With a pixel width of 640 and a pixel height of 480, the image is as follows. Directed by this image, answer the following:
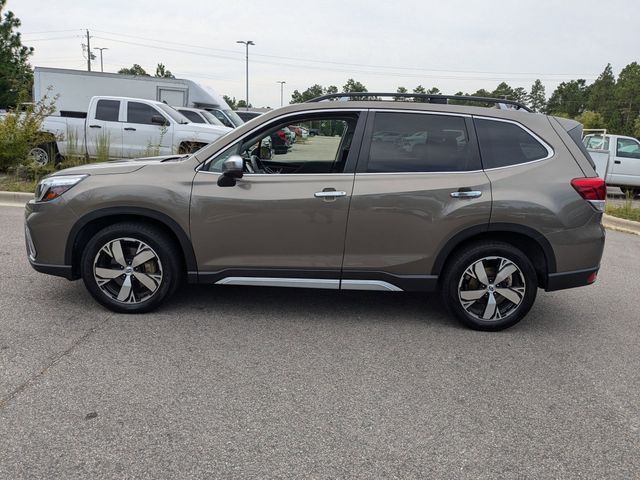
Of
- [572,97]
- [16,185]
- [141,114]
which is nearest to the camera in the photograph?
[16,185]

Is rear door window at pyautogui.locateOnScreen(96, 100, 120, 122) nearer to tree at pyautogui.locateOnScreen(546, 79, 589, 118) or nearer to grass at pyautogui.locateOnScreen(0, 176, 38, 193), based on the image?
grass at pyautogui.locateOnScreen(0, 176, 38, 193)

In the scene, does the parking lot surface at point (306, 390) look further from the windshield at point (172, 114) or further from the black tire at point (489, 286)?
the windshield at point (172, 114)

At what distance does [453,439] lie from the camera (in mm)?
2869

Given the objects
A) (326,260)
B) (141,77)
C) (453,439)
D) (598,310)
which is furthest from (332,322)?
(141,77)

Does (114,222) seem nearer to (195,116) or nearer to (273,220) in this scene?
(273,220)

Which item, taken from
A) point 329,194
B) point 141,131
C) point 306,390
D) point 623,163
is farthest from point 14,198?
point 623,163

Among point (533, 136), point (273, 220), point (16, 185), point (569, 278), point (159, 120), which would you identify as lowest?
point (16, 185)

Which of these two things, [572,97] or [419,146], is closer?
[419,146]

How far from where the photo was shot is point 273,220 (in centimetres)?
420

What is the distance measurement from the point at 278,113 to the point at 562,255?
256 cm

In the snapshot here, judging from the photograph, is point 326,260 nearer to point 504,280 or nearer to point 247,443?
point 504,280

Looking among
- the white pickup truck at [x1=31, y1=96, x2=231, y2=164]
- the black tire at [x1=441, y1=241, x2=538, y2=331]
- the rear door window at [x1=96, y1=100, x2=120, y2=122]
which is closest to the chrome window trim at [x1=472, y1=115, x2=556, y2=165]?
the black tire at [x1=441, y1=241, x2=538, y2=331]

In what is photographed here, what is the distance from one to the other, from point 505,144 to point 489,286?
3.81 feet

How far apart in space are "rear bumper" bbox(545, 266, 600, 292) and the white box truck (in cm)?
1503
